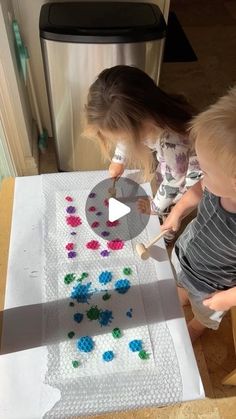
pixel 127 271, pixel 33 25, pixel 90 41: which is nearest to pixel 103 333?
pixel 127 271

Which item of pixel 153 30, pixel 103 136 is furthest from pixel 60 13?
pixel 103 136

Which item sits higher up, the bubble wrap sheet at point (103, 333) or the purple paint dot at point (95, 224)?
the purple paint dot at point (95, 224)

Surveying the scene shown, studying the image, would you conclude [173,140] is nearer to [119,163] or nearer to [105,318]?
[119,163]

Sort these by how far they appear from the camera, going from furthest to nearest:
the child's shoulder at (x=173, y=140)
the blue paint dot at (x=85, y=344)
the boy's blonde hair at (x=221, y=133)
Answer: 1. the child's shoulder at (x=173, y=140)
2. the blue paint dot at (x=85, y=344)
3. the boy's blonde hair at (x=221, y=133)

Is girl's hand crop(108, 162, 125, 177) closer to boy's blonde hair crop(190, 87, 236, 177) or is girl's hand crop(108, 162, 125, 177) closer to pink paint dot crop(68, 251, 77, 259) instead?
pink paint dot crop(68, 251, 77, 259)

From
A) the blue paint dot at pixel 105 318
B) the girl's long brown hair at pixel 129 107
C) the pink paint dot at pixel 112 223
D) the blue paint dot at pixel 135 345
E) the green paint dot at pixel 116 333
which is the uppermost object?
the girl's long brown hair at pixel 129 107

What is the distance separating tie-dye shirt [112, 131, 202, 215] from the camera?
88cm

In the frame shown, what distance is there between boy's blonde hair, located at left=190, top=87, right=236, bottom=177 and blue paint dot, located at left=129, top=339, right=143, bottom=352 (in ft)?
1.05

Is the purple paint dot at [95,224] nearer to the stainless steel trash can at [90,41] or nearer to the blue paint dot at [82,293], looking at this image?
the blue paint dot at [82,293]

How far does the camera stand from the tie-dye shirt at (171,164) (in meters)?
0.88

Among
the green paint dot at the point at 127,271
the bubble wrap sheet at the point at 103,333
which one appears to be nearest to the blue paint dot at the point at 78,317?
the bubble wrap sheet at the point at 103,333

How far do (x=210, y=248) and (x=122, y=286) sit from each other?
185 mm

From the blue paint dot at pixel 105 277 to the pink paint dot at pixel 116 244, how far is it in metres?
0.06

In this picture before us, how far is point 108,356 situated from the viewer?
63 cm
